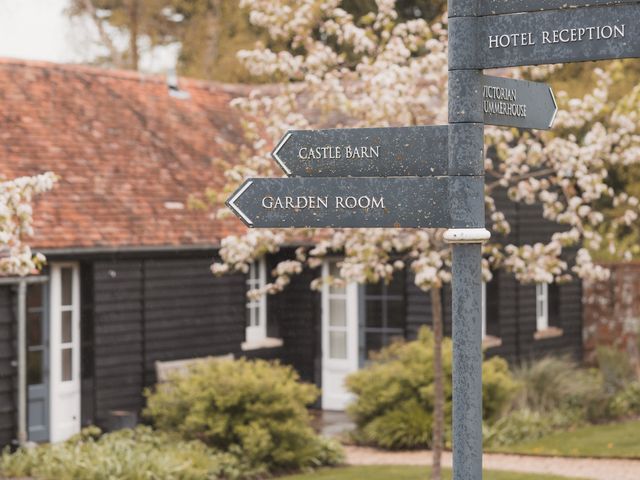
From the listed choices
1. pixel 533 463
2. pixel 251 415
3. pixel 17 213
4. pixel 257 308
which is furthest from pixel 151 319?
pixel 17 213

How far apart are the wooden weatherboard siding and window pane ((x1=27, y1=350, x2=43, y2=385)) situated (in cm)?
71

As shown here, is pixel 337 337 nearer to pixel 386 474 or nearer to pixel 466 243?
pixel 386 474

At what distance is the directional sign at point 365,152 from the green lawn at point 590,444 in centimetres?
922

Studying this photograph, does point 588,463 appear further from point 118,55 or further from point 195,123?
point 118,55

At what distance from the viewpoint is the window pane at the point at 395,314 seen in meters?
17.1

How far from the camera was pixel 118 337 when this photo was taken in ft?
48.1

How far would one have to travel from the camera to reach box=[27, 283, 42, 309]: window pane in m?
13.9

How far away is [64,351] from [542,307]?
30.0 ft

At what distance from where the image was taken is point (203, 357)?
16.0 m

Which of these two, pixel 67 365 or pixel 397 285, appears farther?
pixel 397 285

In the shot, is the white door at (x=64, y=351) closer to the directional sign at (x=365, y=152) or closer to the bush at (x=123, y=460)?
the bush at (x=123, y=460)

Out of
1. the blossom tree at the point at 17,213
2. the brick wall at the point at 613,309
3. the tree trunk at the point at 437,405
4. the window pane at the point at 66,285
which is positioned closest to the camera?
the blossom tree at the point at 17,213

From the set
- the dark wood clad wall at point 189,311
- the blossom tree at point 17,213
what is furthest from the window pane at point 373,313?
the blossom tree at point 17,213

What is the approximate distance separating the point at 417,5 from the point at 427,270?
18.2 metres
